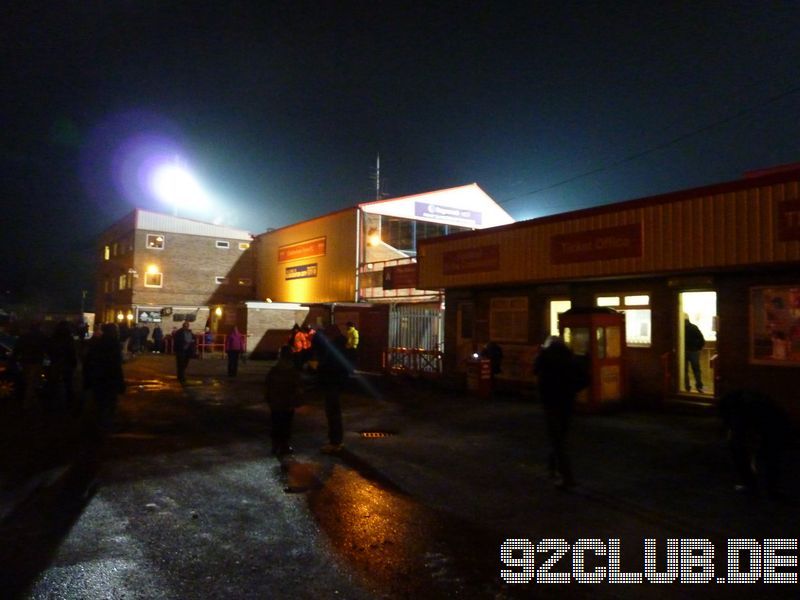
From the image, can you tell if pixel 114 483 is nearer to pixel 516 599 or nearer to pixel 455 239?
pixel 516 599

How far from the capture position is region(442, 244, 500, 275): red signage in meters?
15.9

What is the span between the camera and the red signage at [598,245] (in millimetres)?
12508

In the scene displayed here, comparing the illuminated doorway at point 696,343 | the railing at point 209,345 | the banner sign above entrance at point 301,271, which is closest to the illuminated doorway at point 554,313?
the illuminated doorway at point 696,343

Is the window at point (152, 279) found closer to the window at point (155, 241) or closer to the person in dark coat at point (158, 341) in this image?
the window at point (155, 241)

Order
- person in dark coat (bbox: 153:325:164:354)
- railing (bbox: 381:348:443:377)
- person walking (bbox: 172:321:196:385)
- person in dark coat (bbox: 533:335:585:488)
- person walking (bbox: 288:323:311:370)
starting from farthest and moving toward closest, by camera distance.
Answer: person in dark coat (bbox: 153:325:164:354) → railing (bbox: 381:348:443:377) → person walking (bbox: 288:323:311:370) → person walking (bbox: 172:321:196:385) → person in dark coat (bbox: 533:335:585:488)

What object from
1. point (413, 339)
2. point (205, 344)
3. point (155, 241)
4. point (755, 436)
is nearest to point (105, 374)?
point (755, 436)

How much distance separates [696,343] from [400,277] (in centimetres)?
1189

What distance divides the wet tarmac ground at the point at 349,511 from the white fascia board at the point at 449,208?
68.2 ft

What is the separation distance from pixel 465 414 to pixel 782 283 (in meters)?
6.42

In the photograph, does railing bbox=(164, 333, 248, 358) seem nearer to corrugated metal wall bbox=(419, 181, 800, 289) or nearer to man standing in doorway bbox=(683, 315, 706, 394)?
corrugated metal wall bbox=(419, 181, 800, 289)

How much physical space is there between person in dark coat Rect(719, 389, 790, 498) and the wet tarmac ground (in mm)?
360

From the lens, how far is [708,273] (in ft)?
39.0

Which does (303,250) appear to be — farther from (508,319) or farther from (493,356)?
(493,356)

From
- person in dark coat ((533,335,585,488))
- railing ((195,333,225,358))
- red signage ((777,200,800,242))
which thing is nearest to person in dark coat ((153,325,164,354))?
railing ((195,333,225,358))
